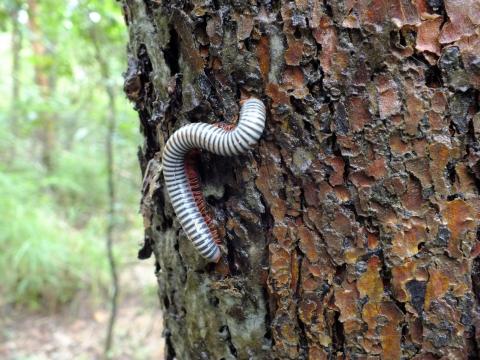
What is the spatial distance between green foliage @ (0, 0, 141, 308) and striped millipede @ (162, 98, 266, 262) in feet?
12.5

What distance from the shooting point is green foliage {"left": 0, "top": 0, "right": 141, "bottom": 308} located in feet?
18.4

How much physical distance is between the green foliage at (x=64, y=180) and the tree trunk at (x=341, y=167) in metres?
3.92

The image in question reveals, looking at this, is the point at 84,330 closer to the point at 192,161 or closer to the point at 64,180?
the point at 64,180

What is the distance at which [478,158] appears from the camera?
1.13 meters

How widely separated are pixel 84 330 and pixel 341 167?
6023 mm

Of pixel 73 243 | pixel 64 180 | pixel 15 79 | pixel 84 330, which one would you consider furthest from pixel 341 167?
pixel 15 79

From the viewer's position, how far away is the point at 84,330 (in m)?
6.29

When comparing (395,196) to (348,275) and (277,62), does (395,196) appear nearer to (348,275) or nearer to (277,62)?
(348,275)

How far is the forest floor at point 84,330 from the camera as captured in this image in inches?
228

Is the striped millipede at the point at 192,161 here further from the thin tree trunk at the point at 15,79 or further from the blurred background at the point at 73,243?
the thin tree trunk at the point at 15,79

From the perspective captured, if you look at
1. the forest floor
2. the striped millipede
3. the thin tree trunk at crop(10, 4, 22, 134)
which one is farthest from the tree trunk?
the thin tree trunk at crop(10, 4, 22, 134)

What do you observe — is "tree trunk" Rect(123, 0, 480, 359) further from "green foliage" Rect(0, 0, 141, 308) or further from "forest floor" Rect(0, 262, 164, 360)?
"forest floor" Rect(0, 262, 164, 360)

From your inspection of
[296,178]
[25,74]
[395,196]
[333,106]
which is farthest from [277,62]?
[25,74]

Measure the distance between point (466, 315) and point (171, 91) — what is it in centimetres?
102
